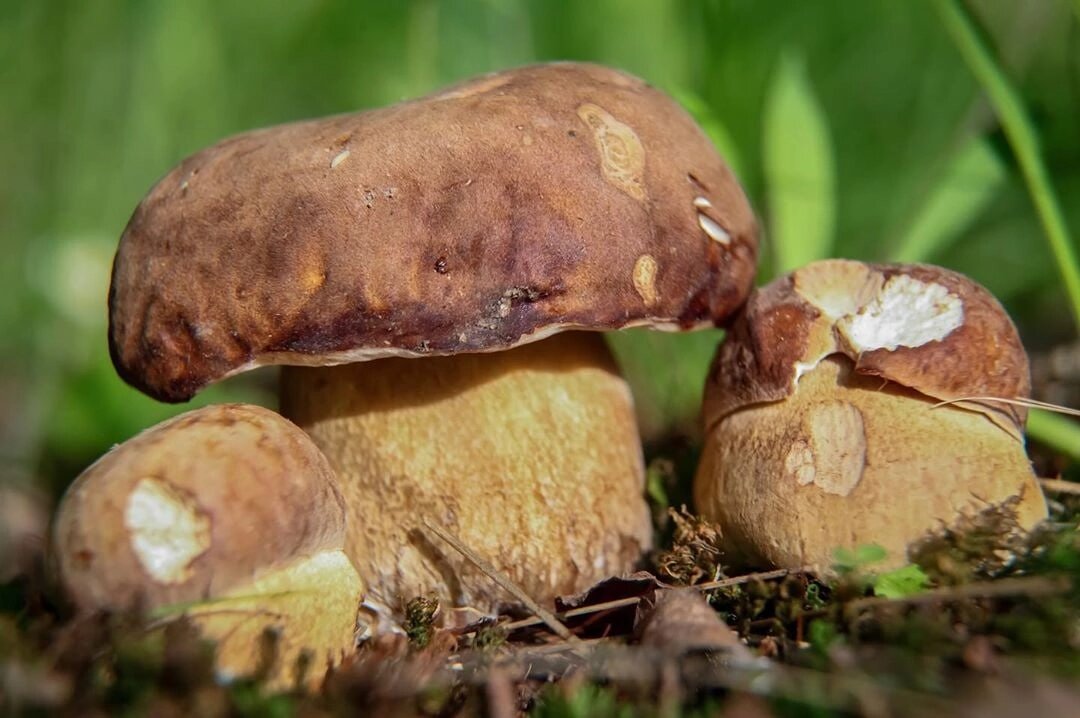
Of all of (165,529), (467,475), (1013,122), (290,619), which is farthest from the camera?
(1013,122)

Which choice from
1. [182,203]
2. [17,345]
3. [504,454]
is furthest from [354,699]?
[17,345]

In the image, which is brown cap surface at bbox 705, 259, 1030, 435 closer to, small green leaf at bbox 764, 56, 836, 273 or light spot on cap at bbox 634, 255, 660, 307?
light spot on cap at bbox 634, 255, 660, 307

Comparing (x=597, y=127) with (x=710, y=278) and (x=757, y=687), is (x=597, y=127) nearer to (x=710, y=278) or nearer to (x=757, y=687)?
(x=710, y=278)

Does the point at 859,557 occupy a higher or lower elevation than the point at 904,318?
lower

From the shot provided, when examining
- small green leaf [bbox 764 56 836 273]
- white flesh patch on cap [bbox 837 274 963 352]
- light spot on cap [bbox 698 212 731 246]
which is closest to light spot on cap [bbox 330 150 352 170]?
light spot on cap [bbox 698 212 731 246]

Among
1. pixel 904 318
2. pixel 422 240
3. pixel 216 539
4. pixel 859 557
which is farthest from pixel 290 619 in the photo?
pixel 904 318

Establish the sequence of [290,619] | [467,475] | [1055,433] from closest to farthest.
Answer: [290,619]
[467,475]
[1055,433]

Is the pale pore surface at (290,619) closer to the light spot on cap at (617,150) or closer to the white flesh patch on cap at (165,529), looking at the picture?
the white flesh patch on cap at (165,529)

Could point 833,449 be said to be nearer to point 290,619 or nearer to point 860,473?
point 860,473
